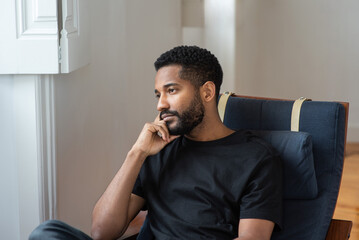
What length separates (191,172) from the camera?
5.96ft

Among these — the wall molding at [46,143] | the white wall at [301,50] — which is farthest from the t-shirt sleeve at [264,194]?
the white wall at [301,50]

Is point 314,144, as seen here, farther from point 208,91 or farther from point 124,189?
point 124,189

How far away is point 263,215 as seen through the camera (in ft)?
5.48

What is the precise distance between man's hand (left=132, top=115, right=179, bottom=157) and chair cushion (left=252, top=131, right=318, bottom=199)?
361 millimetres

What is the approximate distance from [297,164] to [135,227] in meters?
0.58

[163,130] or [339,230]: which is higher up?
[163,130]

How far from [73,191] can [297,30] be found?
314 centimetres

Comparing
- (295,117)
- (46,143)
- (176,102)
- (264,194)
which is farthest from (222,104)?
(46,143)

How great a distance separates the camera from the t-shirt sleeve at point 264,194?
1.68 meters

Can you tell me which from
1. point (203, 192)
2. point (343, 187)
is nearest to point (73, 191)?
point (203, 192)

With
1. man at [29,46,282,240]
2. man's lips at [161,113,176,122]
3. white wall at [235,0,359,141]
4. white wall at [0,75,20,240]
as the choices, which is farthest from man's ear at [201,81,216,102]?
white wall at [235,0,359,141]

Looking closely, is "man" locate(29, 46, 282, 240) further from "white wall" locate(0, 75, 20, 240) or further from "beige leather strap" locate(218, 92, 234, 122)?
"white wall" locate(0, 75, 20, 240)

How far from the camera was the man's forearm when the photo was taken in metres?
1.82

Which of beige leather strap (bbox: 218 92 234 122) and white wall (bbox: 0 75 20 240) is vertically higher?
beige leather strap (bbox: 218 92 234 122)
